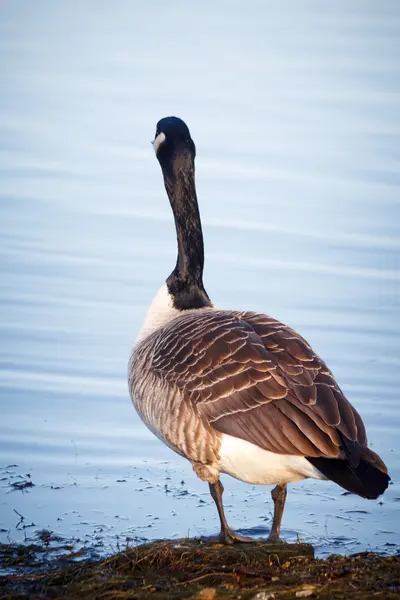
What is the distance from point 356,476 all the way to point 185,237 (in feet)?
9.23

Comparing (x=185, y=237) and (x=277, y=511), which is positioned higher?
(x=185, y=237)

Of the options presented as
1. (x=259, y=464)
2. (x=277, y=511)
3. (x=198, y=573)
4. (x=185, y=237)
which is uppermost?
(x=185, y=237)

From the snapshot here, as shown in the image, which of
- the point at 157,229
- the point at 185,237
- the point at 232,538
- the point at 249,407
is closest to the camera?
the point at 249,407

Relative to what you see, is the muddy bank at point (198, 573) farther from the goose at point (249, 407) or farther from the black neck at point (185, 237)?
the black neck at point (185, 237)

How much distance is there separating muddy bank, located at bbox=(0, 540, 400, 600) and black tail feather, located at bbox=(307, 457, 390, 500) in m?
0.43

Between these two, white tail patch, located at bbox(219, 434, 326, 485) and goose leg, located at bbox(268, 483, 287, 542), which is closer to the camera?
white tail patch, located at bbox(219, 434, 326, 485)

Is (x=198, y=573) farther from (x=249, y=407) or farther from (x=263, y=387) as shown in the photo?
(x=263, y=387)

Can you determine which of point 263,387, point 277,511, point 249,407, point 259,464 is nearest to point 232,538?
point 277,511

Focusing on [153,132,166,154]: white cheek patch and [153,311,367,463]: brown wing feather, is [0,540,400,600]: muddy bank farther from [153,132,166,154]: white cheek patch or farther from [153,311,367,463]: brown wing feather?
[153,132,166,154]: white cheek patch

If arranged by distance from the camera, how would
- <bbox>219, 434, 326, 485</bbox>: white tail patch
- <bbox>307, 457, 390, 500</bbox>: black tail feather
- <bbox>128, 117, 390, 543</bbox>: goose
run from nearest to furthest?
<bbox>307, 457, 390, 500</bbox>: black tail feather, <bbox>128, 117, 390, 543</bbox>: goose, <bbox>219, 434, 326, 485</bbox>: white tail patch

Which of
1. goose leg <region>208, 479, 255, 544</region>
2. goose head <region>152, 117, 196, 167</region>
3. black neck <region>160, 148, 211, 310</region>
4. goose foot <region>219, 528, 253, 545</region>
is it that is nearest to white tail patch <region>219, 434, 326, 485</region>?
goose leg <region>208, 479, 255, 544</region>

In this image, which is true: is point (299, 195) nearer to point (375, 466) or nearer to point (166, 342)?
point (166, 342)

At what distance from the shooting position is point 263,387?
586cm

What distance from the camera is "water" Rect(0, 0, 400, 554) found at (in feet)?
24.0
